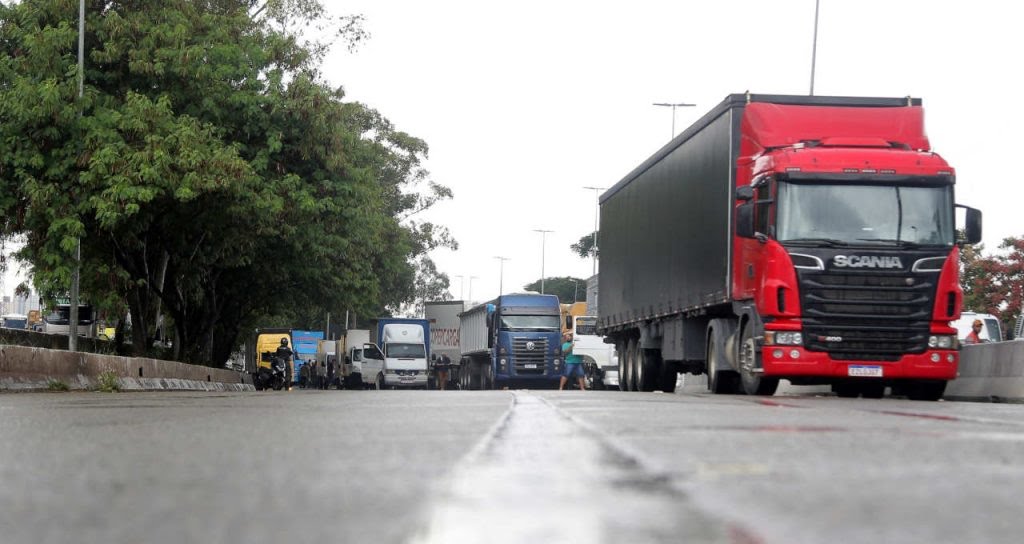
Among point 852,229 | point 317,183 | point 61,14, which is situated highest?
point 61,14

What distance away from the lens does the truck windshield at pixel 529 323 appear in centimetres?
4788

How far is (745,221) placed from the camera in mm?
18859

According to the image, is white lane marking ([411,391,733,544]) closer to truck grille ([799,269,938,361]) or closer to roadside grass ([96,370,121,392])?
truck grille ([799,269,938,361])

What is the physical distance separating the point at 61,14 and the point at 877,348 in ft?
69.0

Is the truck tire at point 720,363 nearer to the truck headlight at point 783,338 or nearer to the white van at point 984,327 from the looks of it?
the truck headlight at point 783,338

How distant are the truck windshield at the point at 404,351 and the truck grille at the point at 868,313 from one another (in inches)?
1715

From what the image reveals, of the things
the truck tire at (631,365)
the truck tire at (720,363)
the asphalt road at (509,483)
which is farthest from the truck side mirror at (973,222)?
the asphalt road at (509,483)

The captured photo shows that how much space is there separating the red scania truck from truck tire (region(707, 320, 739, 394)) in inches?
1.3

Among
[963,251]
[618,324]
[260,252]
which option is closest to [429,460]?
[618,324]

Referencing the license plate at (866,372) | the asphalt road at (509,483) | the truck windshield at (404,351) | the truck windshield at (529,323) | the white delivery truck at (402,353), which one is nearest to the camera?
the asphalt road at (509,483)

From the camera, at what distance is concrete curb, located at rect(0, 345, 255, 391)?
59.7 ft

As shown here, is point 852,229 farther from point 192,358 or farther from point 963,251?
point 963,251

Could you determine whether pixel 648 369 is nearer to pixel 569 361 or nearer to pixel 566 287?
pixel 569 361

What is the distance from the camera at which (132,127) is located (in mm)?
29969
